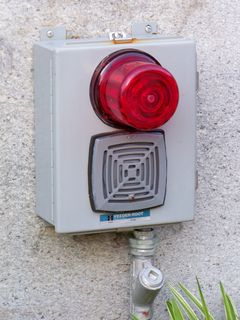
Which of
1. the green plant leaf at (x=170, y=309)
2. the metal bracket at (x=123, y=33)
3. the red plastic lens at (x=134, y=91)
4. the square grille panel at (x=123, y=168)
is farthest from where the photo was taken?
the green plant leaf at (x=170, y=309)

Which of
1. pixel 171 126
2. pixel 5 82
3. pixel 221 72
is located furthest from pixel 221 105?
pixel 5 82

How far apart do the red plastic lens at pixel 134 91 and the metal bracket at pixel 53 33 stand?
0.69 feet

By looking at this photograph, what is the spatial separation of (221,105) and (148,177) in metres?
0.40

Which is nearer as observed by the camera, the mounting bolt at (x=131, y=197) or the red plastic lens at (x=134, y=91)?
the red plastic lens at (x=134, y=91)

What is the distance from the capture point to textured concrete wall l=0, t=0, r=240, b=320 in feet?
7.08

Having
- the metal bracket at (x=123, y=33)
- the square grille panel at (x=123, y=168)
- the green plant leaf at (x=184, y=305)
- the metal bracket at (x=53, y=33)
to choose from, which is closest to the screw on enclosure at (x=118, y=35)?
the metal bracket at (x=123, y=33)

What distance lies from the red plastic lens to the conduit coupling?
382 mm

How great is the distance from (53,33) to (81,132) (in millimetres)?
297

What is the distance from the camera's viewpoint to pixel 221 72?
235 cm

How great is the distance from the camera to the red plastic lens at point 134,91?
75.1 inches

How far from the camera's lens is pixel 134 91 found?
75.0 inches

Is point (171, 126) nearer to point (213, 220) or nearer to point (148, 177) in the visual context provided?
point (148, 177)

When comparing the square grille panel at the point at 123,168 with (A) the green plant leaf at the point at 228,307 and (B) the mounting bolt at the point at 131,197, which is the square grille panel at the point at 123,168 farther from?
(A) the green plant leaf at the point at 228,307

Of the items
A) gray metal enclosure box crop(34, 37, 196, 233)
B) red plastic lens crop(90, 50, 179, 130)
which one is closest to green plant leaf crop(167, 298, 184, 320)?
gray metal enclosure box crop(34, 37, 196, 233)
